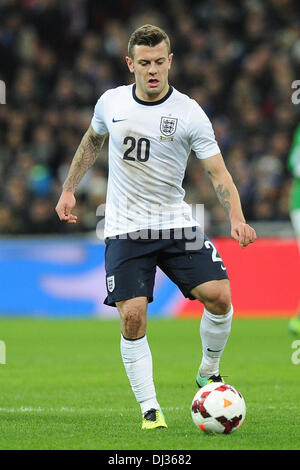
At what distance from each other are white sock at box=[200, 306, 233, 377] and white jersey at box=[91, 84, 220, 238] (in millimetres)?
634

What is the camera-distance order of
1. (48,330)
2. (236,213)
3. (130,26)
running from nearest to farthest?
(236,213), (48,330), (130,26)

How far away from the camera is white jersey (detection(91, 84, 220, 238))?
6.14m

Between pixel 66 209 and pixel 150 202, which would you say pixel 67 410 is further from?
pixel 150 202

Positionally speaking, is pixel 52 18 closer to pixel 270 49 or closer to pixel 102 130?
pixel 270 49

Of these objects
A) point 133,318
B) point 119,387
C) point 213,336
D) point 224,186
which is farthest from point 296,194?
point 133,318

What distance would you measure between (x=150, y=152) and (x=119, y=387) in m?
2.63

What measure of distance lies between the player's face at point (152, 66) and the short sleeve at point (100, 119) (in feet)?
1.18

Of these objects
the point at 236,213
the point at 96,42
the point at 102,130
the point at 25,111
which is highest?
the point at 96,42

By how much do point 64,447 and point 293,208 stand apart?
7215 mm

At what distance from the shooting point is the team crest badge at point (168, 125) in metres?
6.12

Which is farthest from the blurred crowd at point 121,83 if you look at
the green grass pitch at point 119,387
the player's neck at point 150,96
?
the player's neck at point 150,96

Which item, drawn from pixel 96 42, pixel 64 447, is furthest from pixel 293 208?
pixel 96 42

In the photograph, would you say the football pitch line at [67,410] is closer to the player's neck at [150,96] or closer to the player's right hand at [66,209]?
the player's right hand at [66,209]

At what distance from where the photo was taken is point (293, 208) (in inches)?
471
